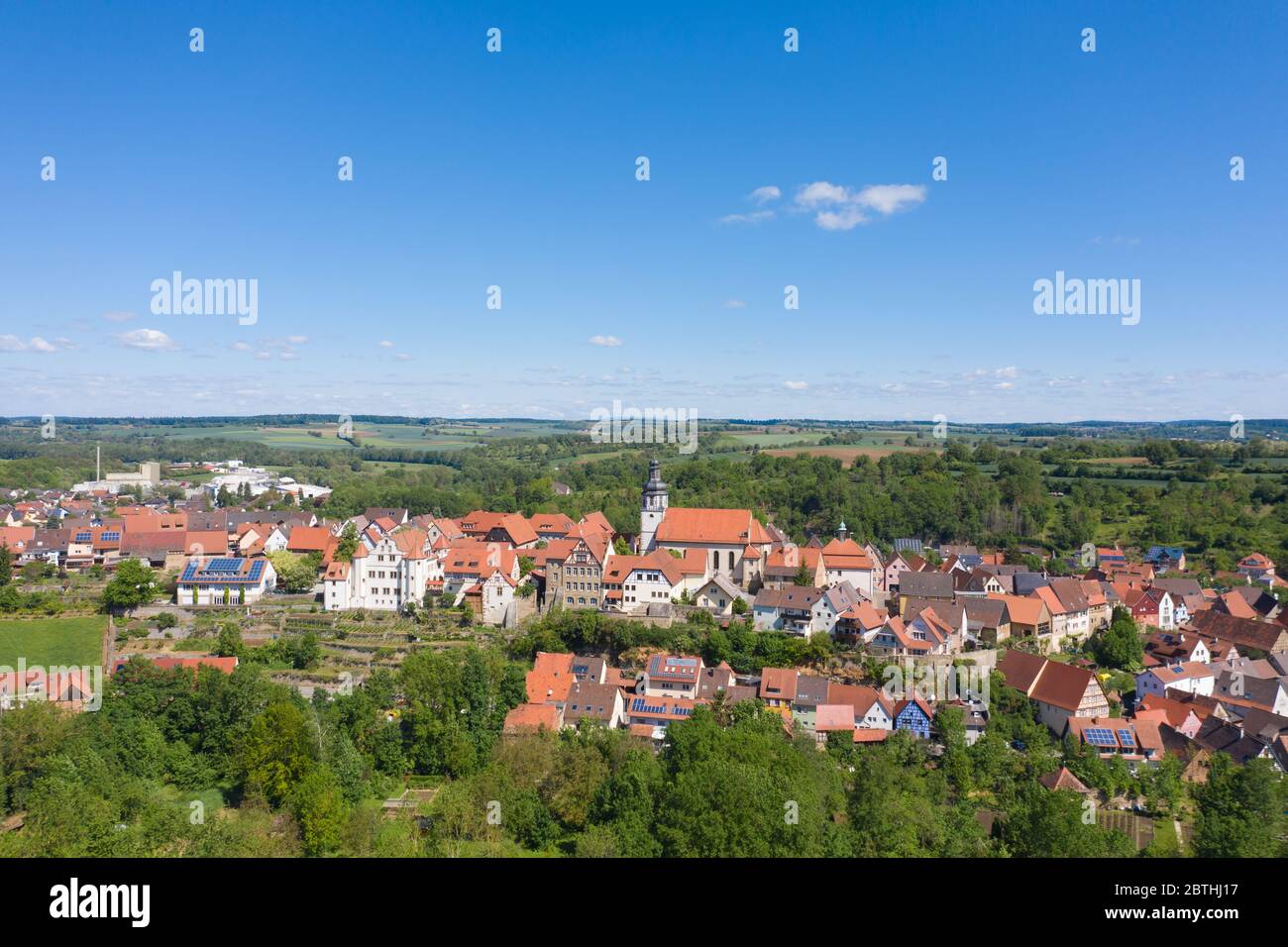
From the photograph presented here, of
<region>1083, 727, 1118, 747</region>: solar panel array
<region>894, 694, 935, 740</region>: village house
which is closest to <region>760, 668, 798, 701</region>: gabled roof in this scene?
<region>894, 694, 935, 740</region>: village house

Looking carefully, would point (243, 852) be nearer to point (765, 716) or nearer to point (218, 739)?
point (218, 739)

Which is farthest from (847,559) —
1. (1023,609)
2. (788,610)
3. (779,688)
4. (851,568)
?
(779,688)

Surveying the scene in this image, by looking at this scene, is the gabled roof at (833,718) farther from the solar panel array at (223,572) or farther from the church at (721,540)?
the solar panel array at (223,572)

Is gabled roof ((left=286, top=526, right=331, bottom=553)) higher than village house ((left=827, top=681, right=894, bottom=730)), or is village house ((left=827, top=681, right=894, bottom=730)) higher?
gabled roof ((left=286, top=526, right=331, bottom=553))

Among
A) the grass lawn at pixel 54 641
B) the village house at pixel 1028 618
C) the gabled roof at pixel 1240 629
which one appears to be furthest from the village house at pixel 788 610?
the grass lawn at pixel 54 641

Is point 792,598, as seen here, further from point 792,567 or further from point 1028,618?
point 1028,618

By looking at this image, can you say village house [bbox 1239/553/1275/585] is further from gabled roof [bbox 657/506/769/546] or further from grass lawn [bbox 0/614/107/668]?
grass lawn [bbox 0/614/107/668]
